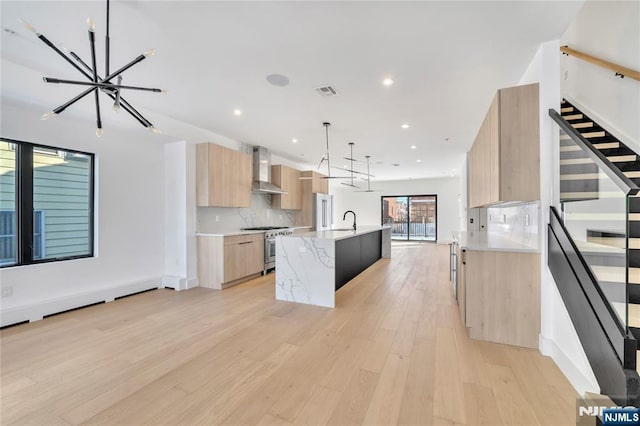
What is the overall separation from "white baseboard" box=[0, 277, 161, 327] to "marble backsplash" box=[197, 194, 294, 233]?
135 cm

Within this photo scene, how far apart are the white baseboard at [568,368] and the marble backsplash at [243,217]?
5.02 metres

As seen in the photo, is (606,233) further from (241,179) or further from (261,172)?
(261,172)

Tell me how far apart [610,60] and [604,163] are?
286 centimetres

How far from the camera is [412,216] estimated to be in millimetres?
11914

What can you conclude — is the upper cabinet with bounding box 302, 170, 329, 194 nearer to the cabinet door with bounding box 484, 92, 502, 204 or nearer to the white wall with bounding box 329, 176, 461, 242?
the white wall with bounding box 329, 176, 461, 242

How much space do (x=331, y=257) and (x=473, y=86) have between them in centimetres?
277

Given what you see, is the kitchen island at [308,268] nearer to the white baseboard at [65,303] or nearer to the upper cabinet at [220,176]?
the upper cabinet at [220,176]

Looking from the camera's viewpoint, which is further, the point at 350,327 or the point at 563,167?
the point at 350,327

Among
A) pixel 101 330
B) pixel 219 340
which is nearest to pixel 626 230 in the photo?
pixel 219 340

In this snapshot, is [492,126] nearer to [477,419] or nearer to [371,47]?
[371,47]

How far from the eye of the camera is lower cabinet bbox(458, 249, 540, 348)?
8.14 ft

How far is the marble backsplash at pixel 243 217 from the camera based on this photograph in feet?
17.0

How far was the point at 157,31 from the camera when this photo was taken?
232cm

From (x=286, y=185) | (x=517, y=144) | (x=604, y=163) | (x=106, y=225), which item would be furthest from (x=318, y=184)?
(x=604, y=163)
